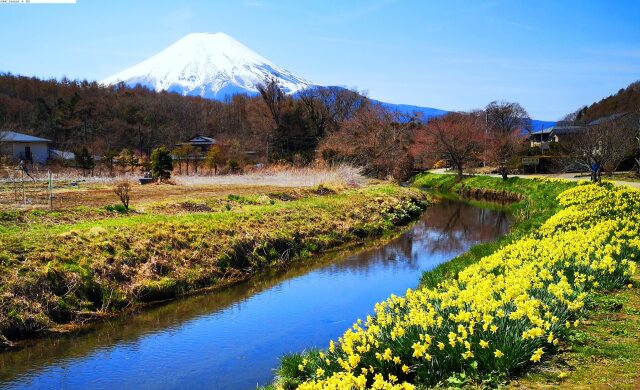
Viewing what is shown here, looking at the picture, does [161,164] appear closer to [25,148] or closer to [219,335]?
[219,335]

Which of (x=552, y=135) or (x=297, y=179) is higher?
(x=552, y=135)

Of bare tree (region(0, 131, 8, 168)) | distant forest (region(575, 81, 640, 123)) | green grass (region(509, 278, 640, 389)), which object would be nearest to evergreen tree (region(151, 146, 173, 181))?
bare tree (region(0, 131, 8, 168))

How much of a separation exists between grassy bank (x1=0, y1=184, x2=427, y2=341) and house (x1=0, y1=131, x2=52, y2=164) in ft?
110

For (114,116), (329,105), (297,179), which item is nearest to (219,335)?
(297,179)

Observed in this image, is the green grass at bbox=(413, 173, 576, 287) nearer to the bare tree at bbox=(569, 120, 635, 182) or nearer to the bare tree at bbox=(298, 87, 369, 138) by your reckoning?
the bare tree at bbox=(569, 120, 635, 182)

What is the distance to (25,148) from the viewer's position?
4762 centimetres

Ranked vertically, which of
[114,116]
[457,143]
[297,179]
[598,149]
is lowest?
[297,179]

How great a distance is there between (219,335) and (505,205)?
24601 mm

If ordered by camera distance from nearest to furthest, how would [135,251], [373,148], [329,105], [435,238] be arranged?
[135,251], [435,238], [373,148], [329,105]

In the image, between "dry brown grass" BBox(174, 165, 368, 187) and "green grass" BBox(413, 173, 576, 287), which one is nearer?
"green grass" BBox(413, 173, 576, 287)

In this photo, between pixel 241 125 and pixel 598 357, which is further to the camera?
pixel 241 125

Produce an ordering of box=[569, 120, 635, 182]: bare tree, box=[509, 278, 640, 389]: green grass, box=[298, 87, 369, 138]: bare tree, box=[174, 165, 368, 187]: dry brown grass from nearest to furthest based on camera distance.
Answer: box=[509, 278, 640, 389]: green grass → box=[569, 120, 635, 182]: bare tree → box=[174, 165, 368, 187]: dry brown grass → box=[298, 87, 369, 138]: bare tree

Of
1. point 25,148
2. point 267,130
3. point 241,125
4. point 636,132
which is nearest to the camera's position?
point 636,132

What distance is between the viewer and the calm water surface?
24.5 feet
